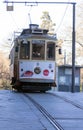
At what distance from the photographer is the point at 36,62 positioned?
30500 millimetres

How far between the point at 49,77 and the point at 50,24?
2674 inches

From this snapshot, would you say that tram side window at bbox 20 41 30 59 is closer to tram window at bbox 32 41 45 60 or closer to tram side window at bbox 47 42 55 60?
tram window at bbox 32 41 45 60

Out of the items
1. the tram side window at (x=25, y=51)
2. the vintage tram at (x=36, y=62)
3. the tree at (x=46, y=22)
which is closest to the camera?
the vintage tram at (x=36, y=62)

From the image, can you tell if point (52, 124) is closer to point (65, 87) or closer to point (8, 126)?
point (8, 126)

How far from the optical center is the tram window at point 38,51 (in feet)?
100

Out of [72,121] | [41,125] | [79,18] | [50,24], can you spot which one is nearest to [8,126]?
[41,125]

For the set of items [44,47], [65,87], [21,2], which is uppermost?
[21,2]

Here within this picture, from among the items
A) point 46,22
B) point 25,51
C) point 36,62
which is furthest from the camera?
point 46,22

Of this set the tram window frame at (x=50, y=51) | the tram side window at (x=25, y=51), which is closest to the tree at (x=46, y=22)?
the tram window frame at (x=50, y=51)

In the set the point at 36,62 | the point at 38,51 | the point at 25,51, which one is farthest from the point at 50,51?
the point at 25,51

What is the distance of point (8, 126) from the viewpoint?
1262 centimetres

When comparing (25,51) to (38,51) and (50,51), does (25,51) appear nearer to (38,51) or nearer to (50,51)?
(38,51)

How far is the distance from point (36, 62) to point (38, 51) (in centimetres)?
74

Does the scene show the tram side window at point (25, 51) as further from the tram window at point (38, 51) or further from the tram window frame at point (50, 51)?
the tram window frame at point (50, 51)
